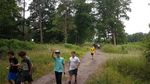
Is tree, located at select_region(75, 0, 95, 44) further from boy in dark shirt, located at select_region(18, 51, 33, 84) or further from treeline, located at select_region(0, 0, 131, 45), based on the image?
boy in dark shirt, located at select_region(18, 51, 33, 84)

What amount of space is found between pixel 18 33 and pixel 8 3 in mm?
23169

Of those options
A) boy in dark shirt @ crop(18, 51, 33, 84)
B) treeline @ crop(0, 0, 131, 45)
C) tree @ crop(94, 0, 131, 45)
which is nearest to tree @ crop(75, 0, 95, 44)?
treeline @ crop(0, 0, 131, 45)

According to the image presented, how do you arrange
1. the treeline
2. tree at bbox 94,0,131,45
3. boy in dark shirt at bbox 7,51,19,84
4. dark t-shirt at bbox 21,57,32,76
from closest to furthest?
1. dark t-shirt at bbox 21,57,32,76
2. boy in dark shirt at bbox 7,51,19,84
3. the treeline
4. tree at bbox 94,0,131,45

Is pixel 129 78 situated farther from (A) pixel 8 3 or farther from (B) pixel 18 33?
(B) pixel 18 33

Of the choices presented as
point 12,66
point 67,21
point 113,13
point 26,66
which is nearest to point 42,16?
point 67,21

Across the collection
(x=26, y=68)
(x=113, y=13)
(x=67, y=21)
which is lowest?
(x=26, y=68)

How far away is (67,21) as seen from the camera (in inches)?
1636

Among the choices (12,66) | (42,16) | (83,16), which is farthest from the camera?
(83,16)

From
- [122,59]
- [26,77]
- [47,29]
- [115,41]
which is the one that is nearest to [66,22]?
[47,29]

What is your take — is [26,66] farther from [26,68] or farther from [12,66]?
[12,66]

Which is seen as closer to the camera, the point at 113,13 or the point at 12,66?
the point at 12,66

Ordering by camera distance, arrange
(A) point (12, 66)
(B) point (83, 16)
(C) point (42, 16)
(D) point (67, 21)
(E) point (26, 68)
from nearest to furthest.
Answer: (E) point (26, 68)
(A) point (12, 66)
(D) point (67, 21)
(C) point (42, 16)
(B) point (83, 16)

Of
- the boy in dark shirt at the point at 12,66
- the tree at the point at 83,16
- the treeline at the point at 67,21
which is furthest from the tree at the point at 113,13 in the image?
the boy in dark shirt at the point at 12,66

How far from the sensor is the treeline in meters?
42.1
